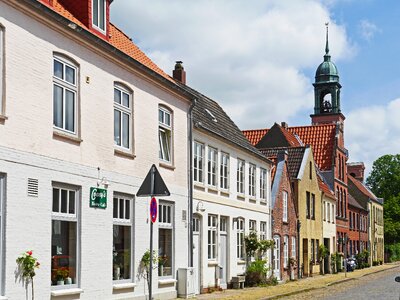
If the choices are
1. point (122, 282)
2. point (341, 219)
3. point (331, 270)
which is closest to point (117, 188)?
point (122, 282)

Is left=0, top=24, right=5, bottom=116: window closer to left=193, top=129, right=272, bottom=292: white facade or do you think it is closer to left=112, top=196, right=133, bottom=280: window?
left=112, top=196, right=133, bottom=280: window

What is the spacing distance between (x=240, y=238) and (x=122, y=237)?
1270 centimetres

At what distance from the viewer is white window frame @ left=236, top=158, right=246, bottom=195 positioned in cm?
3084

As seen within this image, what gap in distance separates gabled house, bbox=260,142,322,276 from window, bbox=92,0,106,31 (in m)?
22.4

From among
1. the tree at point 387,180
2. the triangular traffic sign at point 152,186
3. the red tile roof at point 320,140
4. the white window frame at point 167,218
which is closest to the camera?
the triangular traffic sign at point 152,186

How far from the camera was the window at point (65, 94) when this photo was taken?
15875 millimetres

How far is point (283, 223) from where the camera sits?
38562 mm

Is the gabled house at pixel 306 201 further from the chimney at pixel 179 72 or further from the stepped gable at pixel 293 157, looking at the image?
the chimney at pixel 179 72

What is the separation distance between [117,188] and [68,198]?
2.53 m

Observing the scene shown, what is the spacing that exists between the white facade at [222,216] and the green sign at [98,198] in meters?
7.41

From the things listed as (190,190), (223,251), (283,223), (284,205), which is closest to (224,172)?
(223,251)

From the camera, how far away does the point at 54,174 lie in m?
15.5

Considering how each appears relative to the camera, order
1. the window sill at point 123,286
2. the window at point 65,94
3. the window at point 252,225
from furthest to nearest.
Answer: the window at point 252,225, the window sill at point 123,286, the window at point 65,94

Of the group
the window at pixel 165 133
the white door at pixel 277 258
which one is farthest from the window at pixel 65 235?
the white door at pixel 277 258
